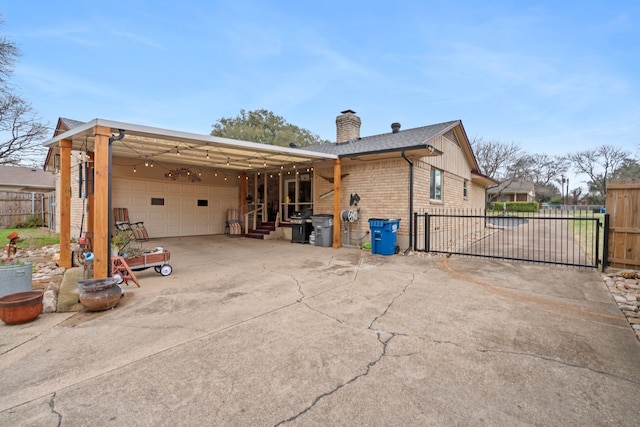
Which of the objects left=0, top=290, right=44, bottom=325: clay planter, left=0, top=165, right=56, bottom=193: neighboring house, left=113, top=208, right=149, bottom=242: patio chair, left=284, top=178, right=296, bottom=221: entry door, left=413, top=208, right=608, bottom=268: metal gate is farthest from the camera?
left=0, top=165, right=56, bottom=193: neighboring house

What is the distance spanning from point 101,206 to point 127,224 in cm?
622

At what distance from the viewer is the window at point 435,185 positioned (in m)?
10.1

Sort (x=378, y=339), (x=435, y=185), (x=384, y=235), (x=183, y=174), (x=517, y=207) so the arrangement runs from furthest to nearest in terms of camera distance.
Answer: (x=517, y=207) → (x=183, y=174) → (x=435, y=185) → (x=384, y=235) → (x=378, y=339)

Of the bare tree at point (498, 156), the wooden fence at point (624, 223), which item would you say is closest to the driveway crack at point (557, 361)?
the wooden fence at point (624, 223)

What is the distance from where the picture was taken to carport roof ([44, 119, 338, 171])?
5539 millimetres

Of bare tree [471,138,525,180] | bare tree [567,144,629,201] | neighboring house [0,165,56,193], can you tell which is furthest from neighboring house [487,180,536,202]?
neighboring house [0,165,56,193]

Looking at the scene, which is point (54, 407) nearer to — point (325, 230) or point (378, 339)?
point (378, 339)

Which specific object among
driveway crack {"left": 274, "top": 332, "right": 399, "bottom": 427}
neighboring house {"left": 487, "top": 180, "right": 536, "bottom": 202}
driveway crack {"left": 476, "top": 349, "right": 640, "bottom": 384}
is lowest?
driveway crack {"left": 274, "top": 332, "right": 399, "bottom": 427}

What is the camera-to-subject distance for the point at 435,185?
1050 cm

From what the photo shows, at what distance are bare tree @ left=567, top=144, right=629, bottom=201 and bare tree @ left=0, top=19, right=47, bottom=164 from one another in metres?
56.5

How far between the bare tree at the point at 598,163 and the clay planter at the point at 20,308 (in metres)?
52.3

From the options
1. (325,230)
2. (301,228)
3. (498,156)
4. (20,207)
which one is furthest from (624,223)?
(498,156)

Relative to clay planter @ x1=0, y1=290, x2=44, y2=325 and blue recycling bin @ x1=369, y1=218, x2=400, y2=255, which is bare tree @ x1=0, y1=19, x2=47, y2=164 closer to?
clay planter @ x1=0, y1=290, x2=44, y2=325

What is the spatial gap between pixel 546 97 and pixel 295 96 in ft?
51.2
